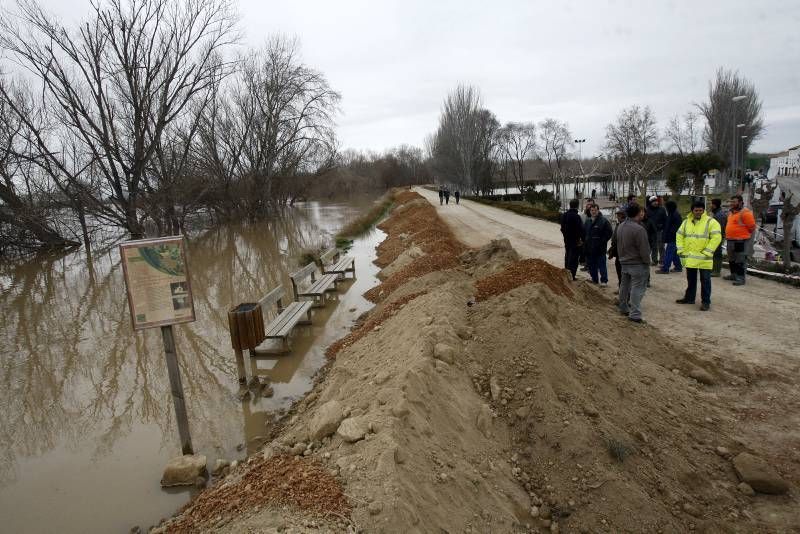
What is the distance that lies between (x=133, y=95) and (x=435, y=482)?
17.4 metres

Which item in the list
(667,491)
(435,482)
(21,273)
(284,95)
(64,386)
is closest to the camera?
(435,482)

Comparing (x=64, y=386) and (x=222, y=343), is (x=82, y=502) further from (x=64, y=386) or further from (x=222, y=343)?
(x=222, y=343)

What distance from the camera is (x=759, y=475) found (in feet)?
11.3

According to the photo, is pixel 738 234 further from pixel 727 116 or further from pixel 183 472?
pixel 727 116

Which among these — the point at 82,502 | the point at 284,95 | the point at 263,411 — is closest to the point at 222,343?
the point at 263,411

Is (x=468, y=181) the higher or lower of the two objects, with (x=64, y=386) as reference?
higher

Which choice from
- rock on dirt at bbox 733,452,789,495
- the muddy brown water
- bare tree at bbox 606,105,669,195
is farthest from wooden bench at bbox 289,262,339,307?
bare tree at bbox 606,105,669,195

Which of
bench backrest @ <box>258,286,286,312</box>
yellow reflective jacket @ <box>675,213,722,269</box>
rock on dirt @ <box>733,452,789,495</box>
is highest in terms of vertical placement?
yellow reflective jacket @ <box>675,213,722,269</box>

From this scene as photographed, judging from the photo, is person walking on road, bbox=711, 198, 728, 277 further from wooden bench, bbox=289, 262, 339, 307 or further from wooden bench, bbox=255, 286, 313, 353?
wooden bench, bbox=289, 262, 339, 307

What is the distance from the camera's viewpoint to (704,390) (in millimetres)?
4883

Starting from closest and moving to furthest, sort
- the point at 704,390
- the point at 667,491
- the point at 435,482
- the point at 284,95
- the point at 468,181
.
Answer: the point at 435,482
the point at 667,491
the point at 704,390
the point at 284,95
the point at 468,181

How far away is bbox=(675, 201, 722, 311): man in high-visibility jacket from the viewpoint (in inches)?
271

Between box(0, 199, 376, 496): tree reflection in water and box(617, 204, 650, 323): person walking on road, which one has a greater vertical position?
box(617, 204, 650, 323): person walking on road

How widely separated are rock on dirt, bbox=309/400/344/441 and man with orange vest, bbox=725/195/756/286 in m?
7.97
